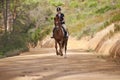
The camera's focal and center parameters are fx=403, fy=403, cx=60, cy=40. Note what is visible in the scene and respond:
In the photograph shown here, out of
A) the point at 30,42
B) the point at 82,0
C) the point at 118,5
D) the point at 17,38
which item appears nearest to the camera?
the point at 118,5

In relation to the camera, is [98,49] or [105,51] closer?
[105,51]

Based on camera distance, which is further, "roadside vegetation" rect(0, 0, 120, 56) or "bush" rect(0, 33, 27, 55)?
"roadside vegetation" rect(0, 0, 120, 56)

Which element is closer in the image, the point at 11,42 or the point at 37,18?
the point at 11,42

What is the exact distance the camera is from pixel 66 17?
56.3m

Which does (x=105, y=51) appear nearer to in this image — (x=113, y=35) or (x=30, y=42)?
(x=113, y=35)

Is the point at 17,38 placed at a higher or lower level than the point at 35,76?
A: lower

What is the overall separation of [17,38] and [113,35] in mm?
23087

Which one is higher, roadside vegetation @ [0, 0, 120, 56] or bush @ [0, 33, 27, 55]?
roadside vegetation @ [0, 0, 120, 56]

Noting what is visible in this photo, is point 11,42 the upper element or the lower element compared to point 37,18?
lower

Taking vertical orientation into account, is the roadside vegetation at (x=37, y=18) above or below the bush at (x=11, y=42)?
above

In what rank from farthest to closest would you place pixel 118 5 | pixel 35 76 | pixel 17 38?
pixel 17 38 → pixel 118 5 → pixel 35 76

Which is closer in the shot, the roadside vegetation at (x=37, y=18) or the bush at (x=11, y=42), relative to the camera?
the bush at (x=11, y=42)

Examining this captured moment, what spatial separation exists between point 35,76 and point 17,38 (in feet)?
115

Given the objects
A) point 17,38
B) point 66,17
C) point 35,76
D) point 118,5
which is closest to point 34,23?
point 66,17
